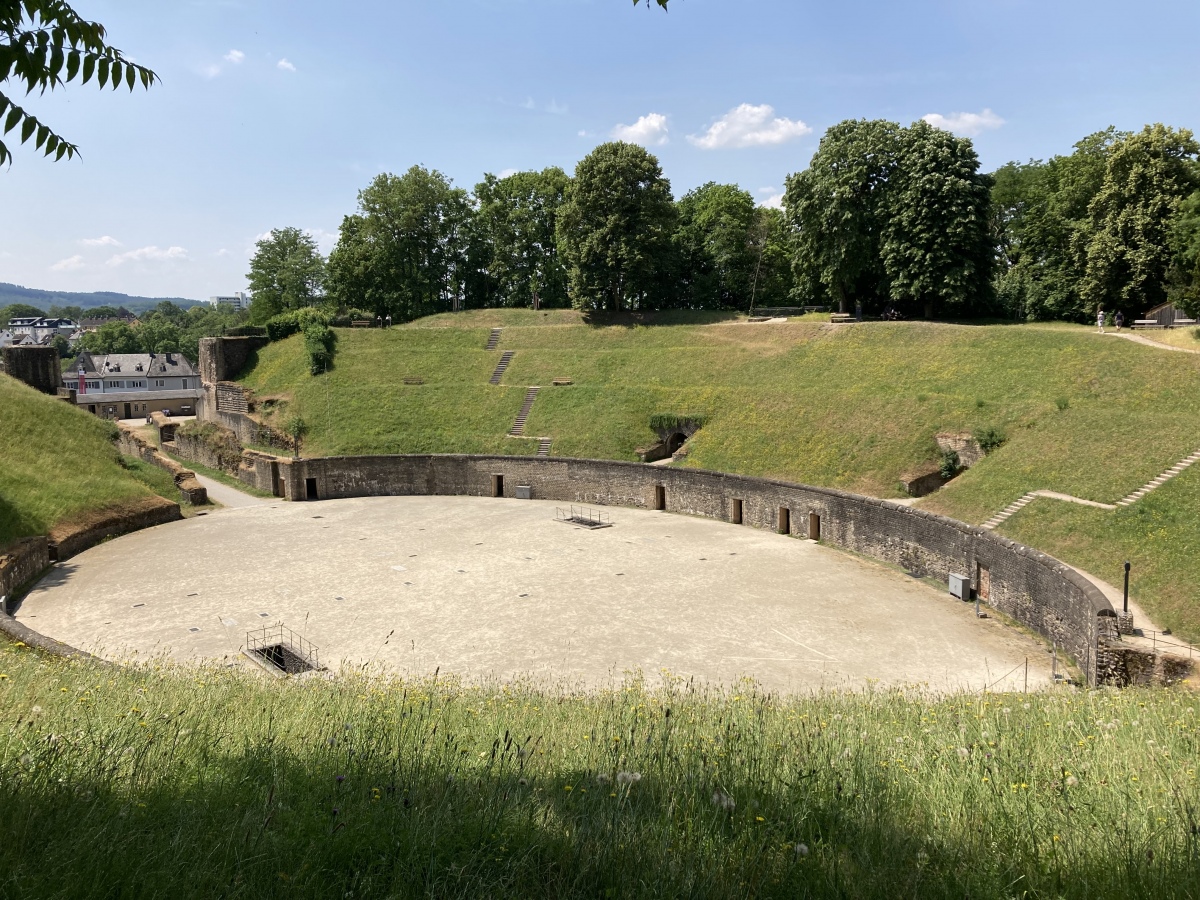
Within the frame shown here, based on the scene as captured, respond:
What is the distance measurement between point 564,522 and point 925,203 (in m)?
25.1

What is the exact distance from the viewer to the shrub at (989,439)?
85.2 ft

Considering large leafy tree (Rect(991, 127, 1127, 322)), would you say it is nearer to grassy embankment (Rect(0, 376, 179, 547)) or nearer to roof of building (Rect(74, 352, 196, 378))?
grassy embankment (Rect(0, 376, 179, 547))

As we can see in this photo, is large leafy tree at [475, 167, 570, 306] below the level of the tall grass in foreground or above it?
above

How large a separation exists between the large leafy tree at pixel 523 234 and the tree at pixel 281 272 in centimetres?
1941

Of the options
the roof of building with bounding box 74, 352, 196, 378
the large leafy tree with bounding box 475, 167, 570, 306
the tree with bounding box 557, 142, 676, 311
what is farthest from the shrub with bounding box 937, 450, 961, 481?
the roof of building with bounding box 74, 352, 196, 378

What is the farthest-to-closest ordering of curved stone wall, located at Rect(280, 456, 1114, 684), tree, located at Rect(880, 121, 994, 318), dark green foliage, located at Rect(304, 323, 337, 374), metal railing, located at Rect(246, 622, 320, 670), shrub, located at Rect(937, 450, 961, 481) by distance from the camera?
dark green foliage, located at Rect(304, 323, 337, 374), tree, located at Rect(880, 121, 994, 318), shrub, located at Rect(937, 450, 961, 481), curved stone wall, located at Rect(280, 456, 1114, 684), metal railing, located at Rect(246, 622, 320, 670)

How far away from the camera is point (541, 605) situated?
19.2 m

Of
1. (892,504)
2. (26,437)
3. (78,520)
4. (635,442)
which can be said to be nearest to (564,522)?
(635,442)

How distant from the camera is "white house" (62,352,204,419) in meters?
61.7

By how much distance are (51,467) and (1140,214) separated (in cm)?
4571

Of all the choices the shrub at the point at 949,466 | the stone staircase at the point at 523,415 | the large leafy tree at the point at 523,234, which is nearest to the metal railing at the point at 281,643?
the stone staircase at the point at 523,415

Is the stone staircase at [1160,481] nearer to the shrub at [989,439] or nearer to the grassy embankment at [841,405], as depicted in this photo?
the grassy embankment at [841,405]

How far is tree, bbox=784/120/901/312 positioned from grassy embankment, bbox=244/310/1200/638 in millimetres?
4583

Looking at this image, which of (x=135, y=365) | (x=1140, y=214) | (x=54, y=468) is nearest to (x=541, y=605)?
(x=54, y=468)
